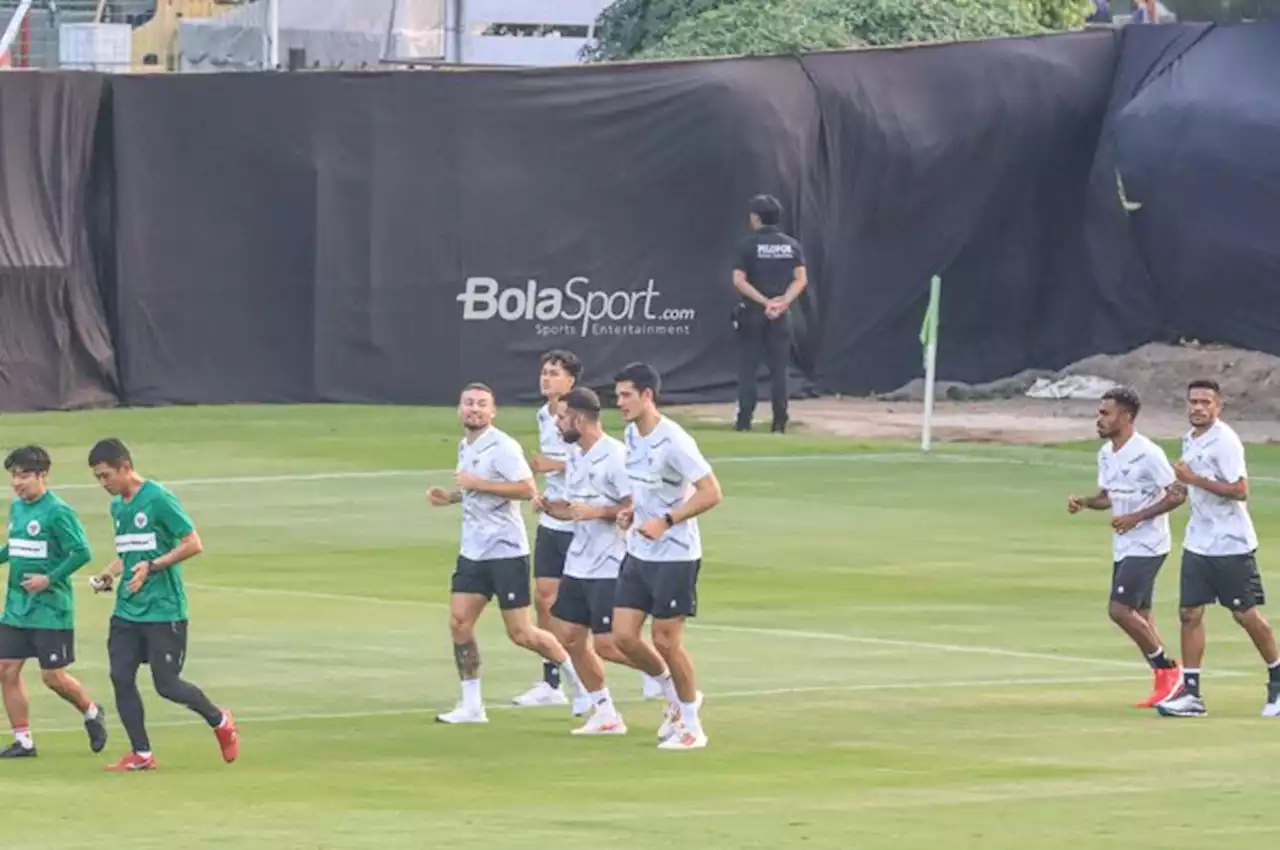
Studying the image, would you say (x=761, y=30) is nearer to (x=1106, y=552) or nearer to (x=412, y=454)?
(x=412, y=454)

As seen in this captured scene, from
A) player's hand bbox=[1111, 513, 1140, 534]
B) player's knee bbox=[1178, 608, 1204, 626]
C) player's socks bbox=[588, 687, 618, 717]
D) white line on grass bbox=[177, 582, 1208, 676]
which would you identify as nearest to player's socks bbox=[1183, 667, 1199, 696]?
player's knee bbox=[1178, 608, 1204, 626]

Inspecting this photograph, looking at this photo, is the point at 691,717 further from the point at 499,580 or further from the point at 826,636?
the point at 826,636

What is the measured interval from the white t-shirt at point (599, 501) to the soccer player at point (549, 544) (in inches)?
30.8

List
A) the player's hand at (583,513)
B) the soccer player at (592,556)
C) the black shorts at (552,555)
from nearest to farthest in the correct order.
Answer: the player's hand at (583,513), the soccer player at (592,556), the black shorts at (552,555)

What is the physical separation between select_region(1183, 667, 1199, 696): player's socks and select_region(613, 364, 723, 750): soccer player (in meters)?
2.91

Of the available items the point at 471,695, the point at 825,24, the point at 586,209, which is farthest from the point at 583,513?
the point at 825,24

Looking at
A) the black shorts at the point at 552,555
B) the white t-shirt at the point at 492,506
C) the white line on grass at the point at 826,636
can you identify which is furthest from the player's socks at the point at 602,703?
the white line on grass at the point at 826,636

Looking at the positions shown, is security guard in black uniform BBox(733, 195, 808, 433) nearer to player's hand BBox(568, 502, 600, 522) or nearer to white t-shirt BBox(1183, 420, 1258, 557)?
white t-shirt BBox(1183, 420, 1258, 557)

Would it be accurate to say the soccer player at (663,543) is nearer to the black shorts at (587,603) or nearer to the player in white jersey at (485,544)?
the black shorts at (587,603)

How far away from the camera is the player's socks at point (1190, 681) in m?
17.3

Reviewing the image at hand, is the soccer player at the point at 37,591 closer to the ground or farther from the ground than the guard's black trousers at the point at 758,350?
farther from the ground

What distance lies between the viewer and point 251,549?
25.0m

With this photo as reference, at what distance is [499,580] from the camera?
16.9 metres

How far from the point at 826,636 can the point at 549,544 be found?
3165 mm
